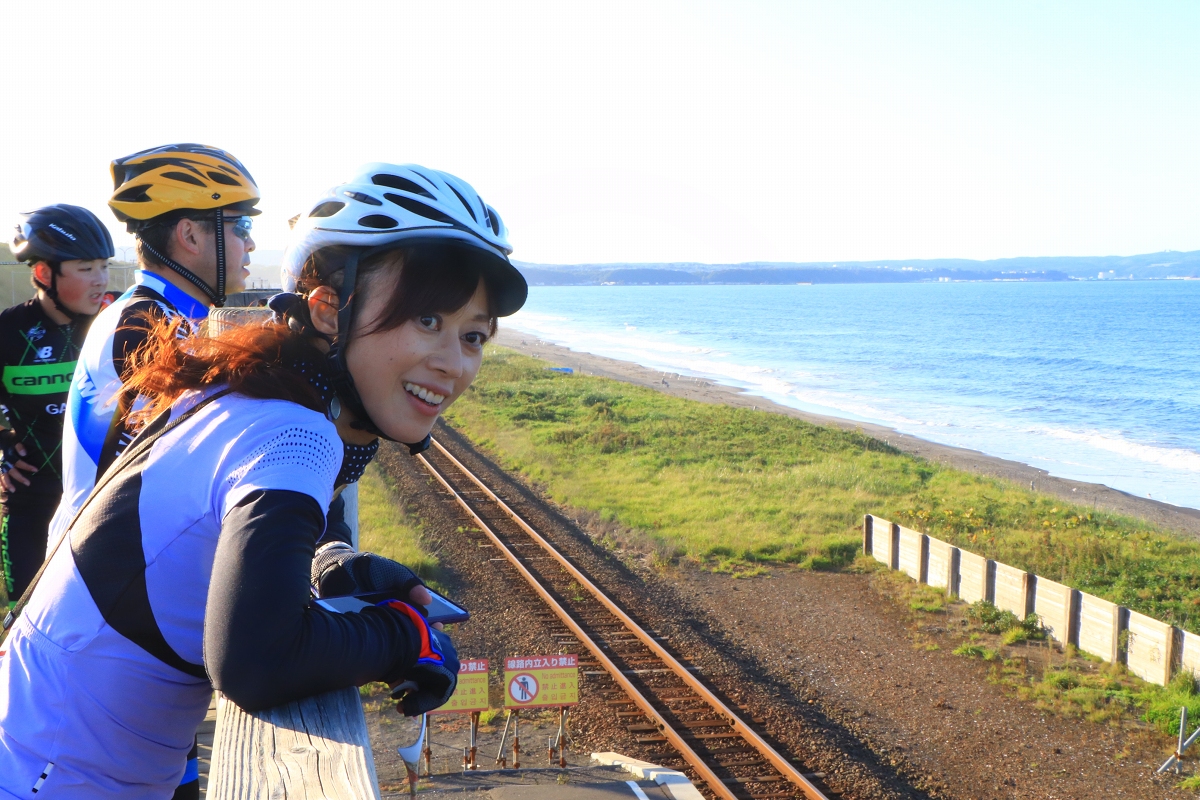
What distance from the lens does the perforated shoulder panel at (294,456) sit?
4.39 ft

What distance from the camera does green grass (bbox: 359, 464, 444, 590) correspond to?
1380 cm

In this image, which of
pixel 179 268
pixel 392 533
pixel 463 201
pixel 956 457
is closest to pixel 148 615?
pixel 463 201

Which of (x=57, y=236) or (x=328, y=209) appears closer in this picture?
(x=328, y=209)

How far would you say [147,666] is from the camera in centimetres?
141

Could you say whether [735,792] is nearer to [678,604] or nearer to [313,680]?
[678,604]

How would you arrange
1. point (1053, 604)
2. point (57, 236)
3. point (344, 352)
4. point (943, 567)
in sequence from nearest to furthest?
1. point (344, 352)
2. point (57, 236)
3. point (1053, 604)
4. point (943, 567)

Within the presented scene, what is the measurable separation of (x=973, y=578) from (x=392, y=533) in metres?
9.29

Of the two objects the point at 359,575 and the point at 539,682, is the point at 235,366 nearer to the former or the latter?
the point at 359,575

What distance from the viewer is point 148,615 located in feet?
4.54

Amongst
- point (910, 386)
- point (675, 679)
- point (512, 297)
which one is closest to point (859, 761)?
point (675, 679)

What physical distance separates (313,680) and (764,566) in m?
15.4

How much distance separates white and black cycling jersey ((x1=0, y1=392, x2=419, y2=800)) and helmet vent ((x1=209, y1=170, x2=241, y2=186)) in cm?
173

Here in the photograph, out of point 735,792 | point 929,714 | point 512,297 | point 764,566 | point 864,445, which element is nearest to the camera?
point 512,297

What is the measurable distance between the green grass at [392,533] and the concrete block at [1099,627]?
884 cm
